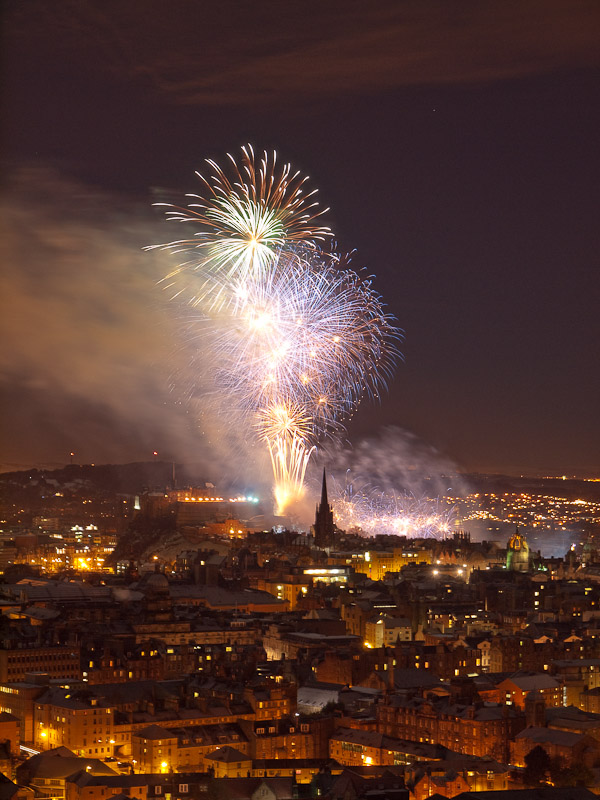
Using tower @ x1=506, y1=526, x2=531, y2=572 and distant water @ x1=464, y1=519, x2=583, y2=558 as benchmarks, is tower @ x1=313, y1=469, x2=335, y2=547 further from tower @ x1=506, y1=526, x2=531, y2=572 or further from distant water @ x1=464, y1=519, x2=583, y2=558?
distant water @ x1=464, y1=519, x2=583, y2=558

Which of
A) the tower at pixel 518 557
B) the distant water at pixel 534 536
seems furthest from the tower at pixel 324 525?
the distant water at pixel 534 536

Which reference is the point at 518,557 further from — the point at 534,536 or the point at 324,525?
the point at 534,536

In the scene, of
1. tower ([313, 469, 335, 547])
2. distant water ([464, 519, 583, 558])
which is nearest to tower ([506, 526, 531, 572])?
tower ([313, 469, 335, 547])

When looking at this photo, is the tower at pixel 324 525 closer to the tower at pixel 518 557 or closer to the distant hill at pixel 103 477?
the tower at pixel 518 557

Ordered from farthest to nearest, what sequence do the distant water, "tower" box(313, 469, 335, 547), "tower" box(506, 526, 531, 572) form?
the distant water
"tower" box(313, 469, 335, 547)
"tower" box(506, 526, 531, 572)

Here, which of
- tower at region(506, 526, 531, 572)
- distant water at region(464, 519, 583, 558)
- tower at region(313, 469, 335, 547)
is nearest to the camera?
tower at region(506, 526, 531, 572)

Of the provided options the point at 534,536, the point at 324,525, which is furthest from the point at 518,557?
the point at 534,536
